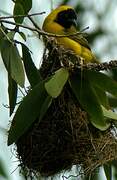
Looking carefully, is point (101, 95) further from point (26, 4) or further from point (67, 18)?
point (67, 18)

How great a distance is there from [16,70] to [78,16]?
1.07m

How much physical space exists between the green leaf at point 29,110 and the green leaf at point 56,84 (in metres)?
0.08

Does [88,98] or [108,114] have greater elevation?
[88,98]

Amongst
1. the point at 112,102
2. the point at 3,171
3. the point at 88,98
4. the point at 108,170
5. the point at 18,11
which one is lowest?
the point at 108,170

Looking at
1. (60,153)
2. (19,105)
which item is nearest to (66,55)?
(19,105)

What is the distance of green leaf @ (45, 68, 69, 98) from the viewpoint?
1.76 meters

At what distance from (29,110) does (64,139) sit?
0.77 ft

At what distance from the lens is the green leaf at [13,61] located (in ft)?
6.47

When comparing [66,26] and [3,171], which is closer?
[3,171]

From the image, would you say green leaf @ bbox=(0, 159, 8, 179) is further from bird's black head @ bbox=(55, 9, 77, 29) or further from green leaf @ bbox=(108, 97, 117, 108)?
bird's black head @ bbox=(55, 9, 77, 29)

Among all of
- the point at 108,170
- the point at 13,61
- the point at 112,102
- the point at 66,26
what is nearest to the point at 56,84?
the point at 13,61

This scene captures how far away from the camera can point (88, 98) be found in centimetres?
190

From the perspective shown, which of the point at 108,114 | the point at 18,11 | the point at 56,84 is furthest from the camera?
the point at 18,11

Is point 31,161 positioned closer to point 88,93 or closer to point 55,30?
point 88,93
